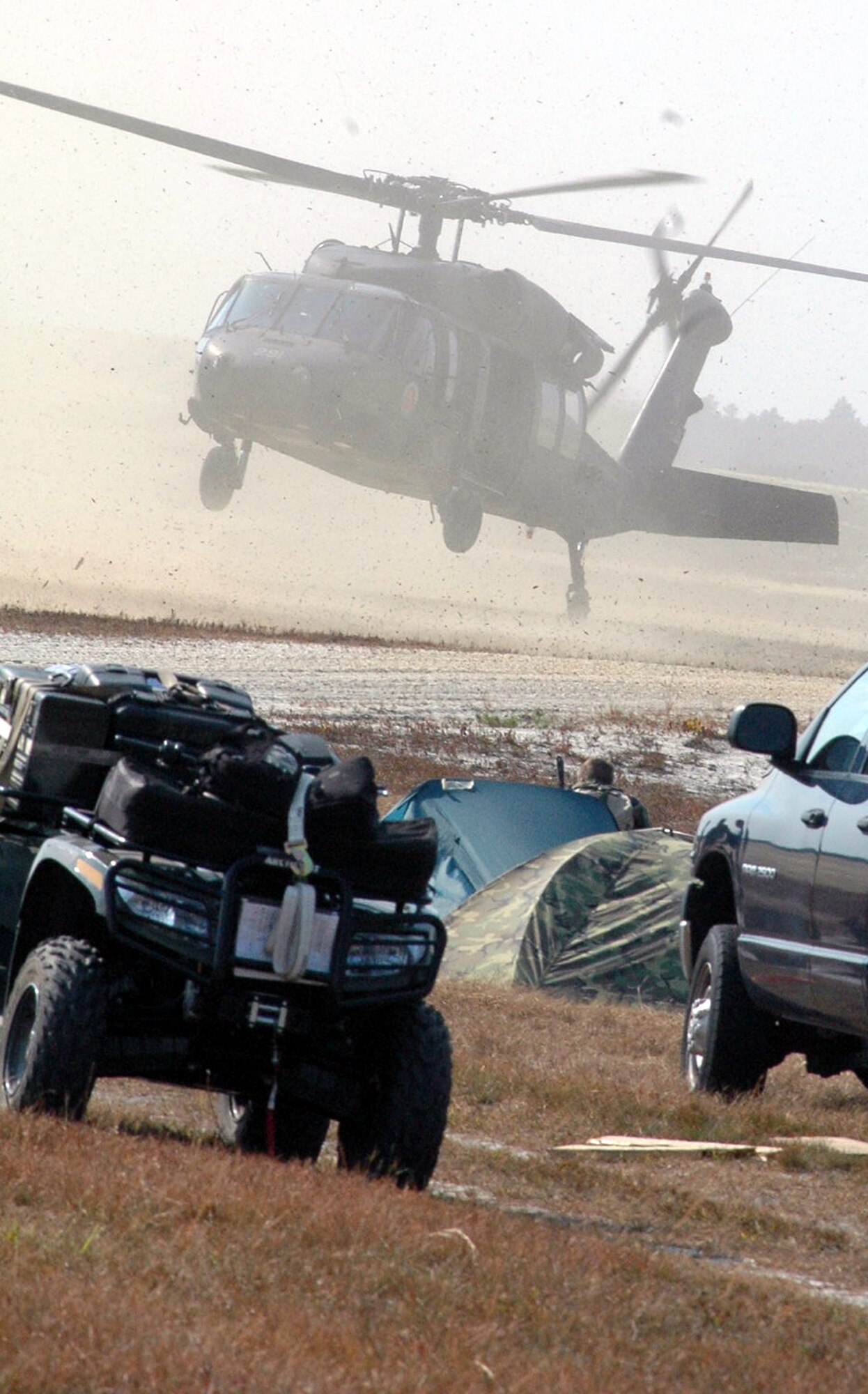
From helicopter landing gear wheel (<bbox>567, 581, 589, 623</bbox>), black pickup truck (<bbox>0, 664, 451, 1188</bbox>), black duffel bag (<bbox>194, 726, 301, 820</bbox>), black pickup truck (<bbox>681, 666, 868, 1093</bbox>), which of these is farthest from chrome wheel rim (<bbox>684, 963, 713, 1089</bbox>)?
helicopter landing gear wheel (<bbox>567, 581, 589, 623</bbox>)

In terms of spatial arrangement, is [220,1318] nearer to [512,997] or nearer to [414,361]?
[512,997]

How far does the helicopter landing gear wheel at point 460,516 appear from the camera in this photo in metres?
26.3

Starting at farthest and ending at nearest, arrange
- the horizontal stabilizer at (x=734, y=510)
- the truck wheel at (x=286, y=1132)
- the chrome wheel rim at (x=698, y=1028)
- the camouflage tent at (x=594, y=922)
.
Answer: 1. the horizontal stabilizer at (x=734, y=510)
2. the camouflage tent at (x=594, y=922)
3. the chrome wheel rim at (x=698, y=1028)
4. the truck wheel at (x=286, y=1132)

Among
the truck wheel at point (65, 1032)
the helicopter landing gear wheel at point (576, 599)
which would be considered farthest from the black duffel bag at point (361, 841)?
the helicopter landing gear wheel at point (576, 599)

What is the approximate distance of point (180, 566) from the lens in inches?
2486

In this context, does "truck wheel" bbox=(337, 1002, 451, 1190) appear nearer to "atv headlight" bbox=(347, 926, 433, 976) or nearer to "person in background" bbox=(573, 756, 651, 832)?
"atv headlight" bbox=(347, 926, 433, 976)

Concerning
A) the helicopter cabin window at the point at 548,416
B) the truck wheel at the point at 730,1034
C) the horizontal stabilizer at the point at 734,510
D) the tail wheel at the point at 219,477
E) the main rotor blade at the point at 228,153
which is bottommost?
the truck wheel at the point at 730,1034

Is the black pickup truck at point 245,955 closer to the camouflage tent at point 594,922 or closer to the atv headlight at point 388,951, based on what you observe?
the atv headlight at point 388,951

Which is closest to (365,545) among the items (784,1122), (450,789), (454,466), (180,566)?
(180,566)

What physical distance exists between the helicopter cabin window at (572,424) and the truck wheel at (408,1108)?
21.6 m

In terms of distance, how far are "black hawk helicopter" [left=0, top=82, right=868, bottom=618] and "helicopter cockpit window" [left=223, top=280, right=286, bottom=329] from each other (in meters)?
0.02

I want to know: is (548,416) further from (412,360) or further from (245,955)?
(245,955)

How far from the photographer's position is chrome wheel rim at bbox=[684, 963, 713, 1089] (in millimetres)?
7977

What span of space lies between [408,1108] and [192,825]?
3.49 feet
